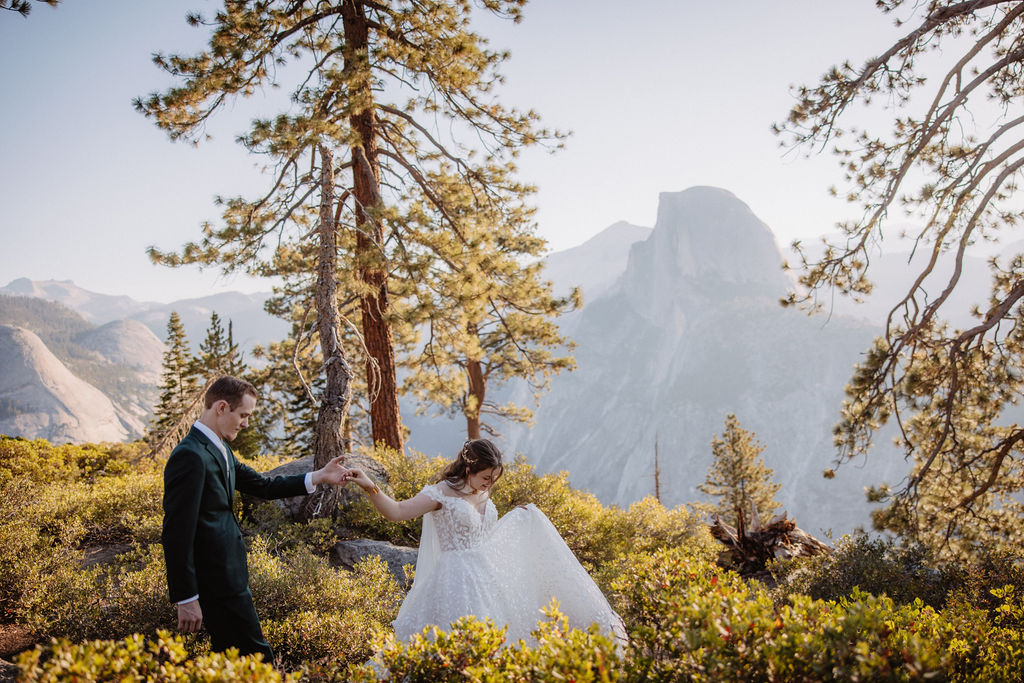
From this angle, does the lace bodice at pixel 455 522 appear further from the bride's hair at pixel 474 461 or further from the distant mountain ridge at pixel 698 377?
the distant mountain ridge at pixel 698 377

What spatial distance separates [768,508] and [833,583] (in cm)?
2502

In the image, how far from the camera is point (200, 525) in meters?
3.14

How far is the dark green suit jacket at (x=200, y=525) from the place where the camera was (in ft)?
9.65

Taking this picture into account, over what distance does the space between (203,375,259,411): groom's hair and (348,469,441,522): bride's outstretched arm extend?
94 cm

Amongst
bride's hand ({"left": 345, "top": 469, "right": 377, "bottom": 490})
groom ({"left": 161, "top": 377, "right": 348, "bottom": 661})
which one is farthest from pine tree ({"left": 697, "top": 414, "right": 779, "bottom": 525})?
groom ({"left": 161, "top": 377, "right": 348, "bottom": 661})

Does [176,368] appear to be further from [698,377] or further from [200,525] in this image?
[698,377]

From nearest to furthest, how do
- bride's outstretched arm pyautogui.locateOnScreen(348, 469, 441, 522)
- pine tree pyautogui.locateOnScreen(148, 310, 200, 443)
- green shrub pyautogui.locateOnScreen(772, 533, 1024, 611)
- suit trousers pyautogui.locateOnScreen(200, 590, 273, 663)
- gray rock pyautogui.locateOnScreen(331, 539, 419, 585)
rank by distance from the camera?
suit trousers pyautogui.locateOnScreen(200, 590, 273, 663) → bride's outstretched arm pyautogui.locateOnScreen(348, 469, 441, 522) → green shrub pyautogui.locateOnScreen(772, 533, 1024, 611) → gray rock pyautogui.locateOnScreen(331, 539, 419, 585) → pine tree pyautogui.locateOnScreen(148, 310, 200, 443)

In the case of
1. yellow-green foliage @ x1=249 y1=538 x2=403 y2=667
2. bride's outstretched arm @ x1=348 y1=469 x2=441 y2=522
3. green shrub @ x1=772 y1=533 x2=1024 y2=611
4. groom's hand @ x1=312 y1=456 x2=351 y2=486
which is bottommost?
yellow-green foliage @ x1=249 y1=538 x2=403 y2=667

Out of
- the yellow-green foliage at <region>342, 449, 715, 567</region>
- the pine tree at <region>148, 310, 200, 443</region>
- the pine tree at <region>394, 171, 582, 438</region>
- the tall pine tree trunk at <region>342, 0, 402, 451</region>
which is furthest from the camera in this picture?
the pine tree at <region>148, 310, 200, 443</region>

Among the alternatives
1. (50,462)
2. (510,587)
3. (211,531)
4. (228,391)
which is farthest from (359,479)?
(50,462)

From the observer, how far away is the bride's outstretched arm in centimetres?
371

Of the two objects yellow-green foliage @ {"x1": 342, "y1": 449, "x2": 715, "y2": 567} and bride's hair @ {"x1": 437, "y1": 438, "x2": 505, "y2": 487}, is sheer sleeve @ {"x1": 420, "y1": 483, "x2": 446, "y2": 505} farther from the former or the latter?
yellow-green foliage @ {"x1": 342, "y1": 449, "x2": 715, "y2": 567}

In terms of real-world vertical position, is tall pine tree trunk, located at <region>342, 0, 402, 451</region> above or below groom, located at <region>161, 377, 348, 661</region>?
above

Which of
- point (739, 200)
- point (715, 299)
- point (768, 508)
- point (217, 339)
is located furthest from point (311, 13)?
point (739, 200)
